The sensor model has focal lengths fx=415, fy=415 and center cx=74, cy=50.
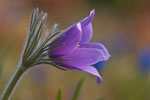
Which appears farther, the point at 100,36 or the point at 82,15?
the point at 82,15

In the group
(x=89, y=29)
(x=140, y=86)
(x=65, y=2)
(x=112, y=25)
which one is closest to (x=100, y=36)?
(x=112, y=25)

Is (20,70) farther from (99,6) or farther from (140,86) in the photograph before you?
(99,6)

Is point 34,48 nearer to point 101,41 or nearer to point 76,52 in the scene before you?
point 76,52

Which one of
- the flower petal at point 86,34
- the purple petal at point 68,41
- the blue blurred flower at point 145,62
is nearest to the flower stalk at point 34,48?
the purple petal at point 68,41

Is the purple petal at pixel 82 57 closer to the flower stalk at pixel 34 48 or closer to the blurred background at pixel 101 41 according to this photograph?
the flower stalk at pixel 34 48

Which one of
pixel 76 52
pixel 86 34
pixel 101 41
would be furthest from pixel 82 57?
pixel 101 41
